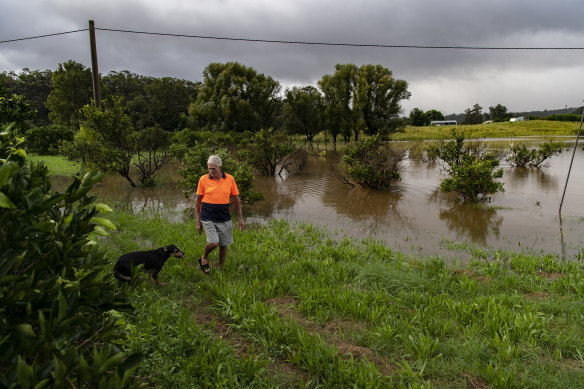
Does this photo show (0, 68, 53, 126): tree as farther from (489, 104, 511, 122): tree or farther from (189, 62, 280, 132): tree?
(489, 104, 511, 122): tree

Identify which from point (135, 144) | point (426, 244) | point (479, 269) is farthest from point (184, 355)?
point (135, 144)

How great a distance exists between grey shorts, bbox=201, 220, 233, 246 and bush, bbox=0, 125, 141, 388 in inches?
145

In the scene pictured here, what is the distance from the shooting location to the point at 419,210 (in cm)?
1184

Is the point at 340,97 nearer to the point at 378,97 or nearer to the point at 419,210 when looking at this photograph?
the point at 378,97

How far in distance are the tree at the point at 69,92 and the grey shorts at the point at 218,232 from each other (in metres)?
34.5

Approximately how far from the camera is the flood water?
855 centimetres

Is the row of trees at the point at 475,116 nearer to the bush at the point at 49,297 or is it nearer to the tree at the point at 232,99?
the tree at the point at 232,99

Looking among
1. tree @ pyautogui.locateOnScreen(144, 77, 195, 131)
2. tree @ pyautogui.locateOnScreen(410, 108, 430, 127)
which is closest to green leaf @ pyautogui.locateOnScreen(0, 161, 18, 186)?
tree @ pyautogui.locateOnScreen(144, 77, 195, 131)

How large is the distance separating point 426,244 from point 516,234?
2663mm

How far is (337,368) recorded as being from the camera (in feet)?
10.7

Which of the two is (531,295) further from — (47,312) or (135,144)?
(135,144)

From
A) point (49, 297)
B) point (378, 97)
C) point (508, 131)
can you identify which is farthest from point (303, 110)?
point (49, 297)

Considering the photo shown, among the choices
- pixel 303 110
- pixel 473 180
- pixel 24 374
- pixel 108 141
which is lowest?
pixel 473 180

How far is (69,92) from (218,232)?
3746 centimetres
